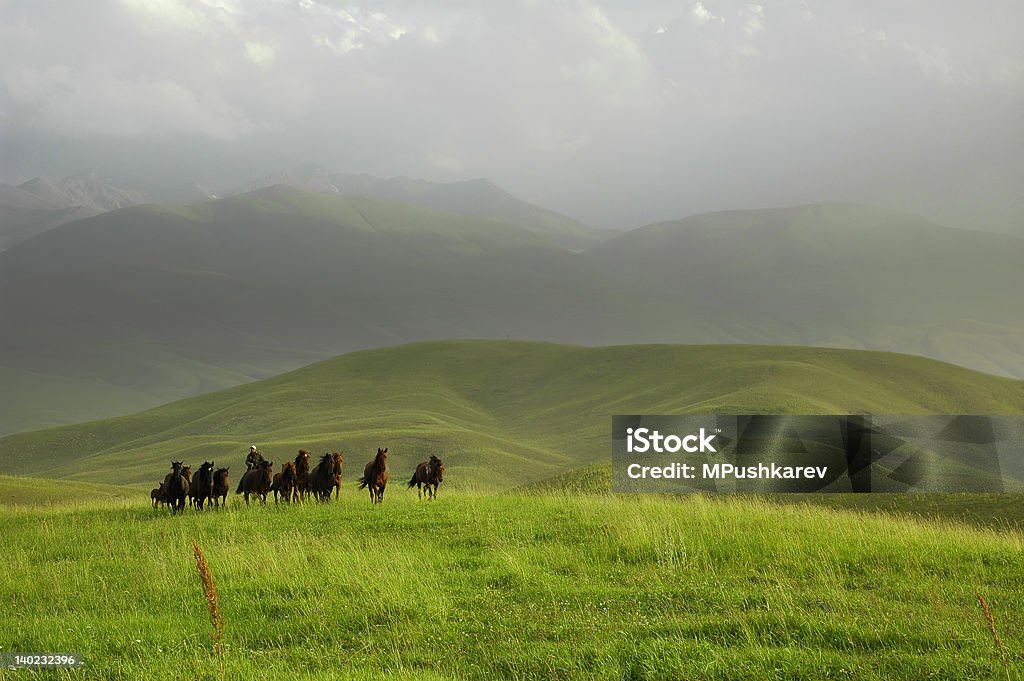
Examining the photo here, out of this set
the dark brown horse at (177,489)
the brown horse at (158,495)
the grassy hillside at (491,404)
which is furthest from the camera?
the grassy hillside at (491,404)

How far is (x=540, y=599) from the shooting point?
11383 millimetres

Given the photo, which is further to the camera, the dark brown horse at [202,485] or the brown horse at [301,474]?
the brown horse at [301,474]

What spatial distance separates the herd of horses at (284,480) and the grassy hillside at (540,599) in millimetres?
4343

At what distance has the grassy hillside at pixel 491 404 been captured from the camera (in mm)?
71812

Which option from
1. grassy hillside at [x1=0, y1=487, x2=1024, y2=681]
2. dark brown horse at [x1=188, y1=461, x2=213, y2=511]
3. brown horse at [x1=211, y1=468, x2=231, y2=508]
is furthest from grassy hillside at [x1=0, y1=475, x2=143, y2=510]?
grassy hillside at [x1=0, y1=487, x2=1024, y2=681]

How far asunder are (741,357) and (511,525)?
338 feet

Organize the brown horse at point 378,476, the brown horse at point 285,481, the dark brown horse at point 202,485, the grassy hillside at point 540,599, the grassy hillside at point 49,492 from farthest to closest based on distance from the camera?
the grassy hillside at point 49,492 → the brown horse at point 285,481 → the dark brown horse at point 202,485 → the brown horse at point 378,476 → the grassy hillside at point 540,599

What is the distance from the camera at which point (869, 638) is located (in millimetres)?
9375

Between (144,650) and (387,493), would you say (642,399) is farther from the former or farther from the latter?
(144,650)

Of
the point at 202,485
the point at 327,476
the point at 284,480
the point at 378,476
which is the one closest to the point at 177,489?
the point at 202,485

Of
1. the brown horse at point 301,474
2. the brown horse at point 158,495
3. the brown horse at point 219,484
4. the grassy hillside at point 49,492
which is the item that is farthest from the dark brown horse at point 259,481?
the grassy hillside at point 49,492

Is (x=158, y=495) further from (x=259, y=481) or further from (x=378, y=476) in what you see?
(x=378, y=476)

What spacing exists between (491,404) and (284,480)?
→ 94.1 metres

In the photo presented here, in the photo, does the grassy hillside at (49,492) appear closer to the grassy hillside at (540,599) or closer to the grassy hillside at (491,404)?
the grassy hillside at (491,404)
